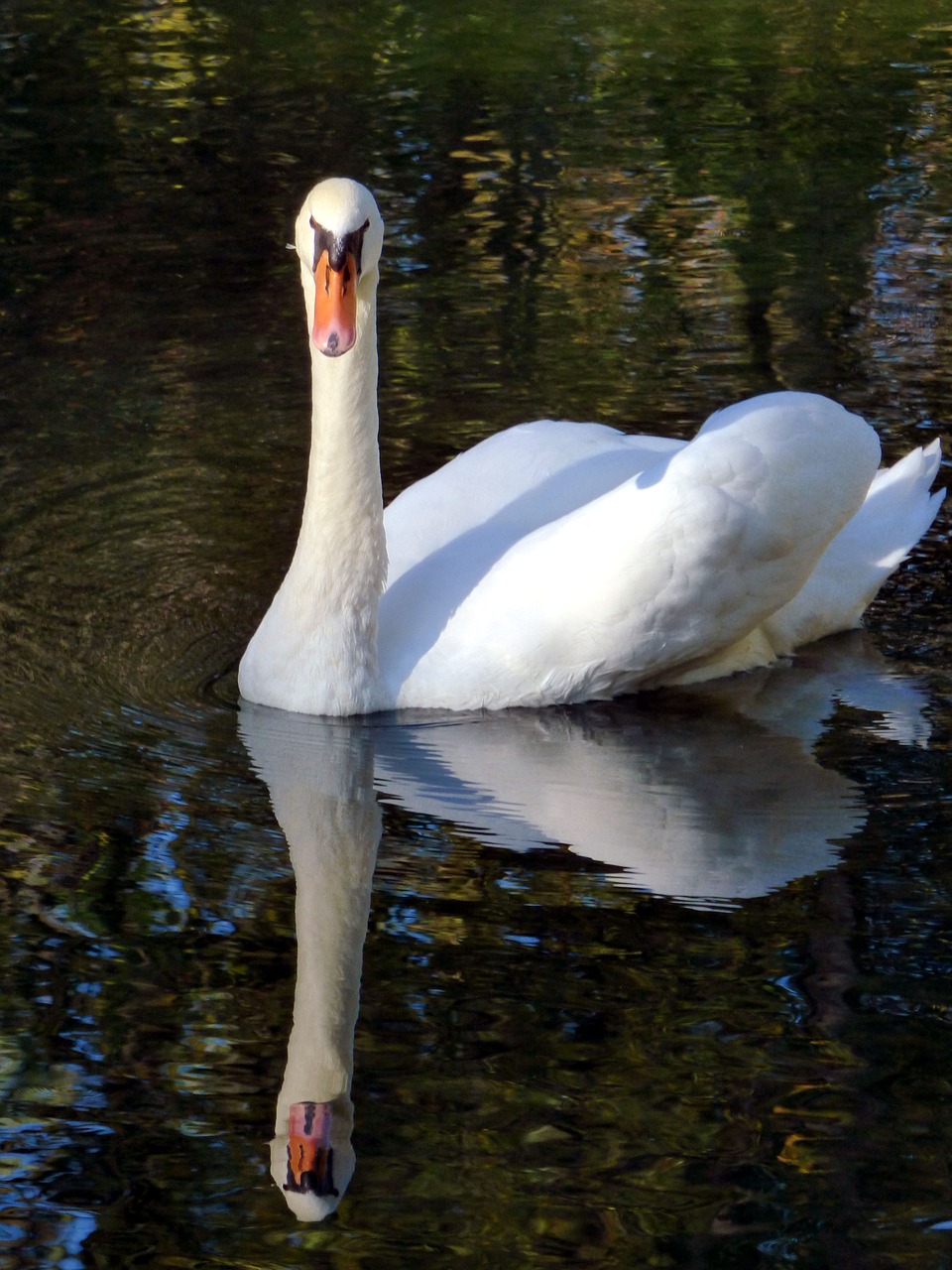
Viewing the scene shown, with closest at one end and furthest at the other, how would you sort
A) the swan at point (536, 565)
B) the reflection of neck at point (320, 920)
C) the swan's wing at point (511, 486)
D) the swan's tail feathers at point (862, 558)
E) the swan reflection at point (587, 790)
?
the reflection of neck at point (320, 920) → the swan reflection at point (587, 790) → the swan at point (536, 565) → the swan's wing at point (511, 486) → the swan's tail feathers at point (862, 558)

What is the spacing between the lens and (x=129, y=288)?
38.0 ft

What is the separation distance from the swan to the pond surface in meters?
0.17

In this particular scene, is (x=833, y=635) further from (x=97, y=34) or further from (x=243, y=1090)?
(x=97, y=34)

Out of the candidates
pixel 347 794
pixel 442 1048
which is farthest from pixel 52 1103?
pixel 347 794

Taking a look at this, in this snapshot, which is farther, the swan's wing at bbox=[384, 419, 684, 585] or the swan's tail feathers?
the swan's tail feathers

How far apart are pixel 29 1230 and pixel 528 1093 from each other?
3.42ft

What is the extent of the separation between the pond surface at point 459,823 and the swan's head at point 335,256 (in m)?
1.27

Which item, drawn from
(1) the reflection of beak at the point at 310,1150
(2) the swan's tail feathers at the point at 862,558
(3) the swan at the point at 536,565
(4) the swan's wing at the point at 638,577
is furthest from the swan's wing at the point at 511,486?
(1) the reflection of beak at the point at 310,1150

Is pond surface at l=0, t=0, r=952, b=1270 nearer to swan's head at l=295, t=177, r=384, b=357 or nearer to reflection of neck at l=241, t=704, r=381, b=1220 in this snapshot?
reflection of neck at l=241, t=704, r=381, b=1220

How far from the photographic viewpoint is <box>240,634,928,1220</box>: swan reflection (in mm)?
5418

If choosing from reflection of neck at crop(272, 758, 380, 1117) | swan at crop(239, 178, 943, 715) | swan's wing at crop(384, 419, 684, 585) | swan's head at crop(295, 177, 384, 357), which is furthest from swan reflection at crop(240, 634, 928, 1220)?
swan's head at crop(295, 177, 384, 357)

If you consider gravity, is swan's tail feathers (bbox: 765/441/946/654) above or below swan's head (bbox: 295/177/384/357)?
below

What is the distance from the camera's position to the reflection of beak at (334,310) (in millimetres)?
6051

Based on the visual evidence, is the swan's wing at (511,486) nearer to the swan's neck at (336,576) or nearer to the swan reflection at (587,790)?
the swan's neck at (336,576)
